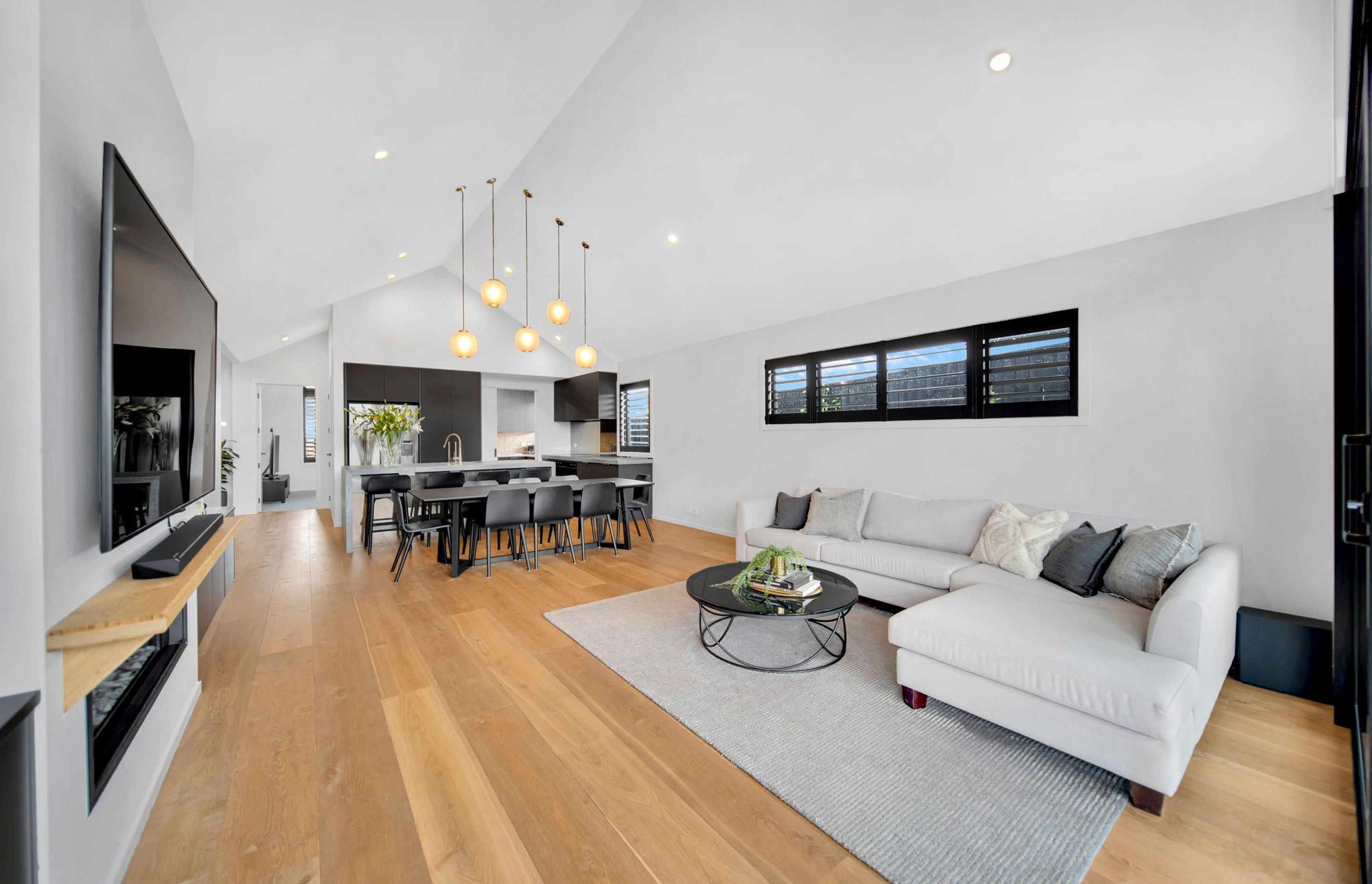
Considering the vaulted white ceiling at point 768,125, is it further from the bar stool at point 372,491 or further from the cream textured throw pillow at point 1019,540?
the bar stool at point 372,491

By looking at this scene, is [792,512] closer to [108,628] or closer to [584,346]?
[584,346]

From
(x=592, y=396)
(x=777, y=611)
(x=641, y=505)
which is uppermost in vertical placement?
(x=592, y=396)

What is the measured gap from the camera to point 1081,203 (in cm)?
324

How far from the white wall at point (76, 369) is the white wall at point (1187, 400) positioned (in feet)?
15.5

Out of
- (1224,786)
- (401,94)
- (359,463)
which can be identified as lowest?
(1224,786)

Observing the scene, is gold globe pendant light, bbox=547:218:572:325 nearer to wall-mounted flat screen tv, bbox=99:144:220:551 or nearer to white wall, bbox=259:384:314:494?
wall-mounted flat screen tv, bbox=99:144:220:551

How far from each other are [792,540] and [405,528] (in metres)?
3.37

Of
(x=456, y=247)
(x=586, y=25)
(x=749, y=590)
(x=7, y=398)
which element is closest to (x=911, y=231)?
(x=586, y=25)

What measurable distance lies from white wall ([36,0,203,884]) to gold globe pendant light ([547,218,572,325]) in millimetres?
2641

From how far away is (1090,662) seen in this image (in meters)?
1.90

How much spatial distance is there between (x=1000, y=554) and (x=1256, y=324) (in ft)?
6.05

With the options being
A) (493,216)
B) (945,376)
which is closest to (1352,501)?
(945,376)

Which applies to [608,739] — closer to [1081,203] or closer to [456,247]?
[1081,203]

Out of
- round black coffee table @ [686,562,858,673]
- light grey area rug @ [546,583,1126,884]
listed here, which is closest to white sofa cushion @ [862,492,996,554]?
round black coffee table @ [686,562,858,673]
